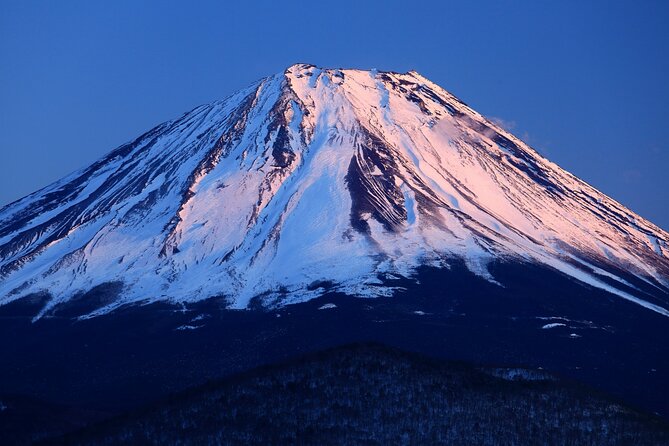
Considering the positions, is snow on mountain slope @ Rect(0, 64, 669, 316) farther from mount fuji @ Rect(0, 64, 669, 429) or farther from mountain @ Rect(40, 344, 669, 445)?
mountain @ Rect(40, 344, 669, 445)

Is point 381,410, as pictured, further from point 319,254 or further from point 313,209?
point 313,209

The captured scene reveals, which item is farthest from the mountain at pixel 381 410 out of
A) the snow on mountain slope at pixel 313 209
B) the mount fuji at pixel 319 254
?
the snow on mountain slope at pixel 313 209

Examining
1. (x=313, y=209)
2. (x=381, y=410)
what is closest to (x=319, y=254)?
(x=313, y=209)

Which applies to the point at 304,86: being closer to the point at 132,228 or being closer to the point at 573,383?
the point at 132,228

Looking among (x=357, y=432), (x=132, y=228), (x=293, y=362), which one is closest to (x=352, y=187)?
(x=132, y=228)

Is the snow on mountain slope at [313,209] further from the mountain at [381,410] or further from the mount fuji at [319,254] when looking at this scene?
the mountain at [381,410]
